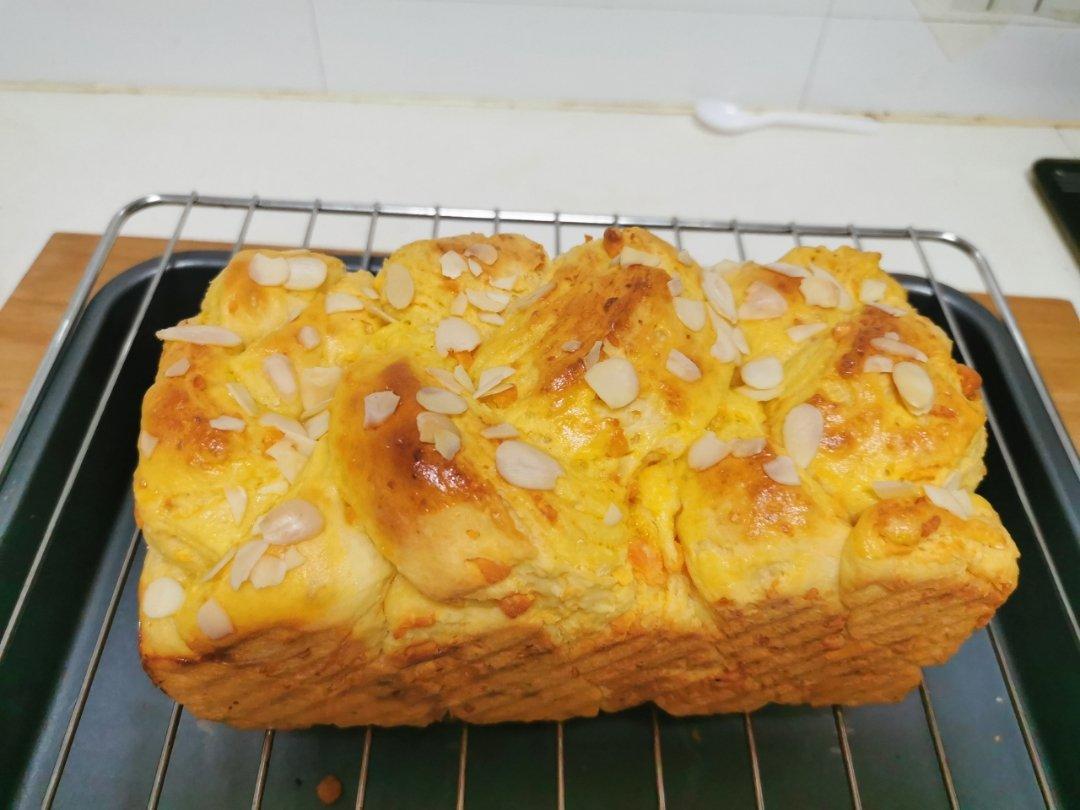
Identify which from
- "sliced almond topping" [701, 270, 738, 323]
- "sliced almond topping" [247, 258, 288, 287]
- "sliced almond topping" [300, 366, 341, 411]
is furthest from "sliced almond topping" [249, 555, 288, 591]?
"sliced almond topping" [701, 270, 738, 323]

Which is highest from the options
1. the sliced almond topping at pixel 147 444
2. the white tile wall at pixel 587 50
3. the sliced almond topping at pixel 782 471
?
the white tile wall at pixel 587 50

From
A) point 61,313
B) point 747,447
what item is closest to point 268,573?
point 747,447

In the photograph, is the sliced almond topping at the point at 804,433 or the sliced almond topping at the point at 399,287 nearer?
the sliced almond topping at the point at 804,433

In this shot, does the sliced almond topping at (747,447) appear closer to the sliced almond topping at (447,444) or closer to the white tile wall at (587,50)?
the sliced almond topping at (447,444)

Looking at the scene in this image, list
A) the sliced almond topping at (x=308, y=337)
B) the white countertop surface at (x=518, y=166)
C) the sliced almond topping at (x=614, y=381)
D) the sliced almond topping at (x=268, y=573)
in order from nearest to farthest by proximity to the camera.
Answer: the sliced almond topping at (x=268, y=573), the sliced almond topping at (x=614, y=381), the sliced almond topping at (x=308, y=337), the white countertop surface at (x=518, y=166)

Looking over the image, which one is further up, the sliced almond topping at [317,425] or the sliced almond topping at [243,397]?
the sliced almond topping at [243,397]

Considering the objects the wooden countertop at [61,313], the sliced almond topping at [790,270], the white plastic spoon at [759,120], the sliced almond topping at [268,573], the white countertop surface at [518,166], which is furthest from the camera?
the white plastic spoon at [759,120]

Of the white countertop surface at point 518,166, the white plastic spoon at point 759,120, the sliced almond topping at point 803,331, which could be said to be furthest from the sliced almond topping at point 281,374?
the white plastic spoon at point 759,120

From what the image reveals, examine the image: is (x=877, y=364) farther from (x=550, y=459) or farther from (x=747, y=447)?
(x=550, y=459)
